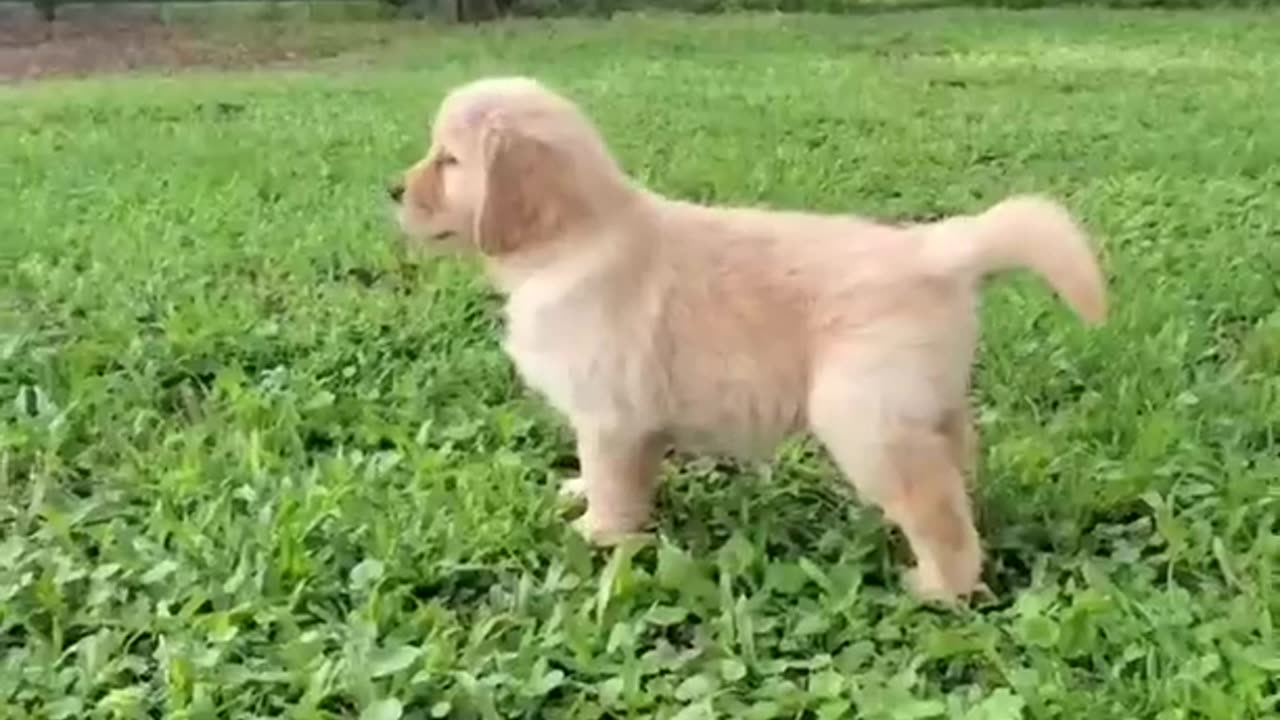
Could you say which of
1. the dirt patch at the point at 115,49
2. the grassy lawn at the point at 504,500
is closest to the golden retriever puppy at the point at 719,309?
the grassy lawn at the point at 504,500

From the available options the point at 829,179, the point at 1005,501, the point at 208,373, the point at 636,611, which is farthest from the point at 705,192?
the point at 636,611

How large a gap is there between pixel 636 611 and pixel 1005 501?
77 cm

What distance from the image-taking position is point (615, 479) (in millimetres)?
3340

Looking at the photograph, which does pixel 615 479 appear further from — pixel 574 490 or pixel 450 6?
pixel 450 6

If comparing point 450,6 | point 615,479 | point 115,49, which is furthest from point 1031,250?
point 450,6

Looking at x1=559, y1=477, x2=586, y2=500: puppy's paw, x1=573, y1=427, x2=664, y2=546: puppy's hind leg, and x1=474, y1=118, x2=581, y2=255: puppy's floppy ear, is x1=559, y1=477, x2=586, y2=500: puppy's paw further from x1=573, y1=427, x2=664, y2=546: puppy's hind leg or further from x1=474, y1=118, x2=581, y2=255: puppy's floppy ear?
x1=474, y1=118, x2=581, y2=255: puppy's floppy ear

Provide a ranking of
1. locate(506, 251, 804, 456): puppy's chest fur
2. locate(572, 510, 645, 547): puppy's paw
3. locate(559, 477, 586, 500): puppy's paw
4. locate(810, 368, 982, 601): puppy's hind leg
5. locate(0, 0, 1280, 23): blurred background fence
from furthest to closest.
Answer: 1. locate(0, 0, 1280, 23): blurred background fence
2. locate(559, 477, 586, 500): puppy's paw
3. locate(572, 510, 645, 547): puppy's paw
4. locate(506, 251, 804, 456): puppy's chest fur
5. locate(810, 368, 982, 601): puppy's hind leg

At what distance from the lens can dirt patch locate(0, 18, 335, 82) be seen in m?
14.2

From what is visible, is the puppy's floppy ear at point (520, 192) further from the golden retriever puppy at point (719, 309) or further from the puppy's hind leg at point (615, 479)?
the puppy's hind leg at point (615, 479)

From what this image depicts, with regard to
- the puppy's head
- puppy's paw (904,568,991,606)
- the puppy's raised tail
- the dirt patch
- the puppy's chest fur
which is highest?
the puppy's head

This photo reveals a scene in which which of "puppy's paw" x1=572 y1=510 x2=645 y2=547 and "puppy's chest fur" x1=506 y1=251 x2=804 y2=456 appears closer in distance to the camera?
"puppy's chest fur" x1=506 y1=251 x2=804 y2=456

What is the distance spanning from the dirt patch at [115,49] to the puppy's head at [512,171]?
10447 millimetres

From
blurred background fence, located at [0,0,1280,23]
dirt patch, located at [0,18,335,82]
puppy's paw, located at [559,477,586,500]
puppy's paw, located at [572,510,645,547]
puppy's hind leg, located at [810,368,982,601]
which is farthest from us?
blurred background fence, located at [0,0,1280,23]

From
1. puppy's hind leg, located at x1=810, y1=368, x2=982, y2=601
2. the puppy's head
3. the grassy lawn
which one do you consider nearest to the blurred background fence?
the grassy lawn
